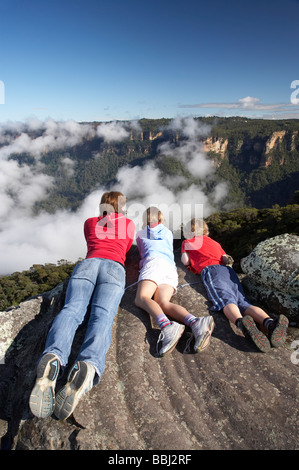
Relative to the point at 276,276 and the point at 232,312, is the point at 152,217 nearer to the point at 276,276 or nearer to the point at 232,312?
the point at 232,312

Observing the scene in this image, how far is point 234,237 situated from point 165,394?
17.4m

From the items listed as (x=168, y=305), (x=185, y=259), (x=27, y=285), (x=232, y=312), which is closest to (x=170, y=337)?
(x=168, y=305)

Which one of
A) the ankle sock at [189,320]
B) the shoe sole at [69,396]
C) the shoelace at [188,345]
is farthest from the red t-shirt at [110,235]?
the shoe sole at [69,396]

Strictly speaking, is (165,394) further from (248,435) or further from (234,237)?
(234,237)

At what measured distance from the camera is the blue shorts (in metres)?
5.33

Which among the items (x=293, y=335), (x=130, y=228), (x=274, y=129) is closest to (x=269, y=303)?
(x=293, y=335)

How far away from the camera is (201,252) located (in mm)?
6340

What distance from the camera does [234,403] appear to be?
3779 millimetres

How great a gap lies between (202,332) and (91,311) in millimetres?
1957

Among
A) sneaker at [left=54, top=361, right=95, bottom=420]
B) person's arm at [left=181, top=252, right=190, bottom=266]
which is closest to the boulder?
person's arm at [left=181, top=252, right=190, bottom=266]

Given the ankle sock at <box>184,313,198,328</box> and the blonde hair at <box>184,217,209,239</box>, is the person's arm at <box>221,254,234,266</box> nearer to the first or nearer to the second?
the blonde hair at <box>184,217,209,239</box>

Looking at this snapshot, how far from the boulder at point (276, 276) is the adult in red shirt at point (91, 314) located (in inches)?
122

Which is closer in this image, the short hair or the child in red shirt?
the child in red shirt

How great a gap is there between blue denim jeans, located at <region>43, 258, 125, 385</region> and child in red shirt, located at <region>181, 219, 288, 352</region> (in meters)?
1.98
